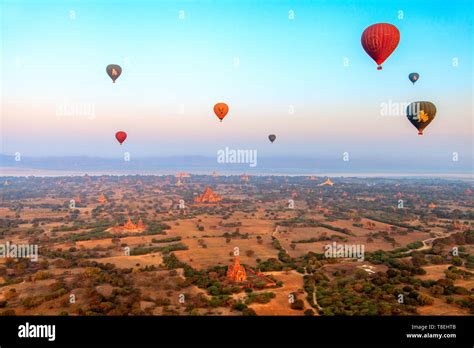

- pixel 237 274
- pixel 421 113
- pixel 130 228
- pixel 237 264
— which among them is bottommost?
pixel 130 228

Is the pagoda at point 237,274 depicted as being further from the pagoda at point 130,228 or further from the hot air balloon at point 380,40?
the pagoda at point 130,228

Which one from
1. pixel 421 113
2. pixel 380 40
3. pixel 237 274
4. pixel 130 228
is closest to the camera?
pixel 237 274

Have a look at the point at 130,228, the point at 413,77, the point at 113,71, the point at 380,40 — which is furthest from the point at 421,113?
the point at 130,228

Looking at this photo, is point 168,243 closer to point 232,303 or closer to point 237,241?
point 237,241

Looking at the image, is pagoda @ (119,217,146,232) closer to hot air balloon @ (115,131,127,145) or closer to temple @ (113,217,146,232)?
temple @ (113,217,146,232)

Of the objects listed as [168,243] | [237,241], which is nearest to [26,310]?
[168,243]

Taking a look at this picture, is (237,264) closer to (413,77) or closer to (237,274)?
(237,274)

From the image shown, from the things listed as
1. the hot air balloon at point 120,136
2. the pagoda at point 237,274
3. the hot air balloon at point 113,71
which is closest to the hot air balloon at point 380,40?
the pagoda at point 237,274

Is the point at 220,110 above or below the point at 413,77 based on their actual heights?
below
